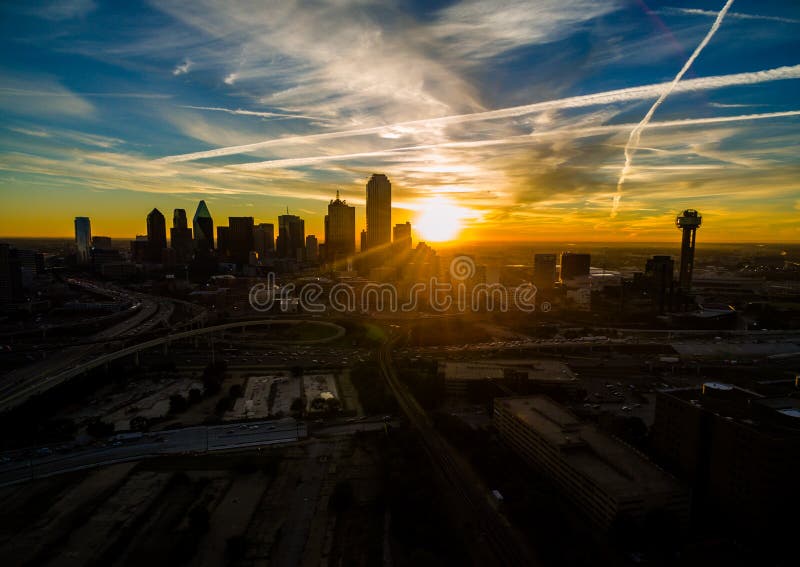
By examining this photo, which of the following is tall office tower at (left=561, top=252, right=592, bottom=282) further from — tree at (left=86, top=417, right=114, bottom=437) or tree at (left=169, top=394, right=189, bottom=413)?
tree at (left=86, top=417, right=114, bottom=437)

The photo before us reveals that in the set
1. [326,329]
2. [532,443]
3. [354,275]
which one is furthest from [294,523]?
[354,275]

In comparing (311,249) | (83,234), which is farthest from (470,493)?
(83,234)

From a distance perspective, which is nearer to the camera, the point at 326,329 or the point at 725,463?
the point at 725,463

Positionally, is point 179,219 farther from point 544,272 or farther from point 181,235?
point 544,272

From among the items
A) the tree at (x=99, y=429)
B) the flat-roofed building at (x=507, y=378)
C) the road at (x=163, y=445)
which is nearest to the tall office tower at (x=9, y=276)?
the tree at (x=99, y=429)

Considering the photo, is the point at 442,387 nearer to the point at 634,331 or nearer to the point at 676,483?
the point at 676,483

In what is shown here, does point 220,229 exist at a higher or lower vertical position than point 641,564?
higher
